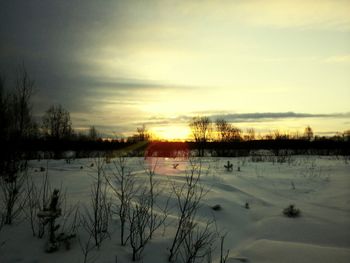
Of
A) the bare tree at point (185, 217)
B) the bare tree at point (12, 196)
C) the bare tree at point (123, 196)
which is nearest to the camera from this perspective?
the bare tree at point (185, 217)

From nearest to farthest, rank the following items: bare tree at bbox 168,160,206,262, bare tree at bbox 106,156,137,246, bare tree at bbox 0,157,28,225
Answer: bare tree at bbox 168,160,206,262 → bare tree at bbox 106,156,137,246 → bare tree at bbox 0,157,28,225

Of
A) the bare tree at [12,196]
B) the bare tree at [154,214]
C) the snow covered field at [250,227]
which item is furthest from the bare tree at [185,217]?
the bare tree at [12,196]

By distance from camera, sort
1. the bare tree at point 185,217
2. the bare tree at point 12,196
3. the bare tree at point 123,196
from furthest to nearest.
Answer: the bare tree at point 12,196, the bare tree at point 123,196, the bare tree at point 185,217

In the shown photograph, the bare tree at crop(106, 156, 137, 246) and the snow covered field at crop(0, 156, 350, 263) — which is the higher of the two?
the bare tree at crop(106, 156, 137, 246)

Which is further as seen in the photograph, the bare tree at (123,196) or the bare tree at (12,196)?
the bare tree at (12,196)

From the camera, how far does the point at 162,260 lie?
3.74 metres

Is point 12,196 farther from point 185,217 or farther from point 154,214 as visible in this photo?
point 185,217

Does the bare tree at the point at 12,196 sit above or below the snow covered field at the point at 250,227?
above

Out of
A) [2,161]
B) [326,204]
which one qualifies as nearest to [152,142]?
[2,161]

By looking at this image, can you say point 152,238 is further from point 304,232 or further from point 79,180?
point 79,180

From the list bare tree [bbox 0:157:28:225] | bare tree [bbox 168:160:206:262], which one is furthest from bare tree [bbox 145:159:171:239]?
bare tree [bbox 0:157:28:225]

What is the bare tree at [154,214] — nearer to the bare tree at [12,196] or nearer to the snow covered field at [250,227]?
the snow covered field at [250,227]

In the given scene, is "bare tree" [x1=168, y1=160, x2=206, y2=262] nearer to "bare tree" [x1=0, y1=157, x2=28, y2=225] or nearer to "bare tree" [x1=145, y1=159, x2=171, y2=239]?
"bare tree" [x1=145, y1=159, x2=171, y2=239]

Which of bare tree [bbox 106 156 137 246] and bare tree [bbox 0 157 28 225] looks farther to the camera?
bare tree [bbox 0 157 28 225]
